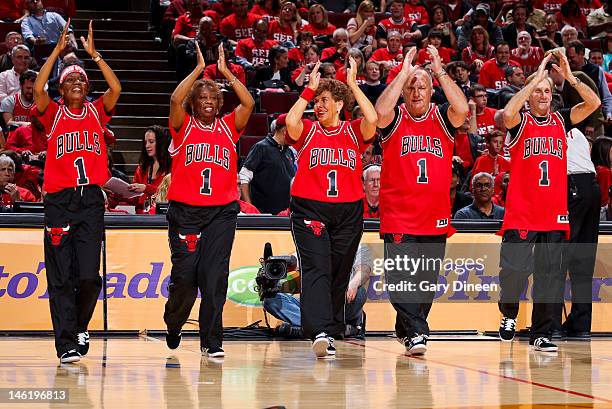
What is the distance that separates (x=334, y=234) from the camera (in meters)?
8.73

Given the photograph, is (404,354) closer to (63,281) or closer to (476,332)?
(476,332)

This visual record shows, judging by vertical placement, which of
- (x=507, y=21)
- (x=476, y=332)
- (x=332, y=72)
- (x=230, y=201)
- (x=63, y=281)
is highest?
(x=507, y=21)

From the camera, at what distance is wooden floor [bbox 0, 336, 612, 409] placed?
6398mm

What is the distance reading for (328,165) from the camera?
28.3 ft

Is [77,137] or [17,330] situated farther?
[17,330]

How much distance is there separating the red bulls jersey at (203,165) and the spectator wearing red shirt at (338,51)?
325 inches

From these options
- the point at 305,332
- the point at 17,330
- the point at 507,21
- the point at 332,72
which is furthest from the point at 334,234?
the point at 507,21

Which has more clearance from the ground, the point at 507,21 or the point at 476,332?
the point at 507,21

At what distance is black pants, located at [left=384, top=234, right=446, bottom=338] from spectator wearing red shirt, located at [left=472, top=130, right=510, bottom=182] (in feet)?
15.9

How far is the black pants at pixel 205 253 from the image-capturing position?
8500mm

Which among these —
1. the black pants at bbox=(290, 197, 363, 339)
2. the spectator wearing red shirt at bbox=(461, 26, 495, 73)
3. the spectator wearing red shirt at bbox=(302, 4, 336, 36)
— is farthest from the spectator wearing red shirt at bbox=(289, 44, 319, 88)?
the black pants at bbox=(290, 197, 363, 339)

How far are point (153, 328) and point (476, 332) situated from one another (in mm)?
3211

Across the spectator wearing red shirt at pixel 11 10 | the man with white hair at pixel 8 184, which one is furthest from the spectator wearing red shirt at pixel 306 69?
the man with white hair at pixel 8 184

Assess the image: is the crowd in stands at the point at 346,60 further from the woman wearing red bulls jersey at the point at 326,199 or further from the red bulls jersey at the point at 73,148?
the red bulls jersey at the point at 73,148
